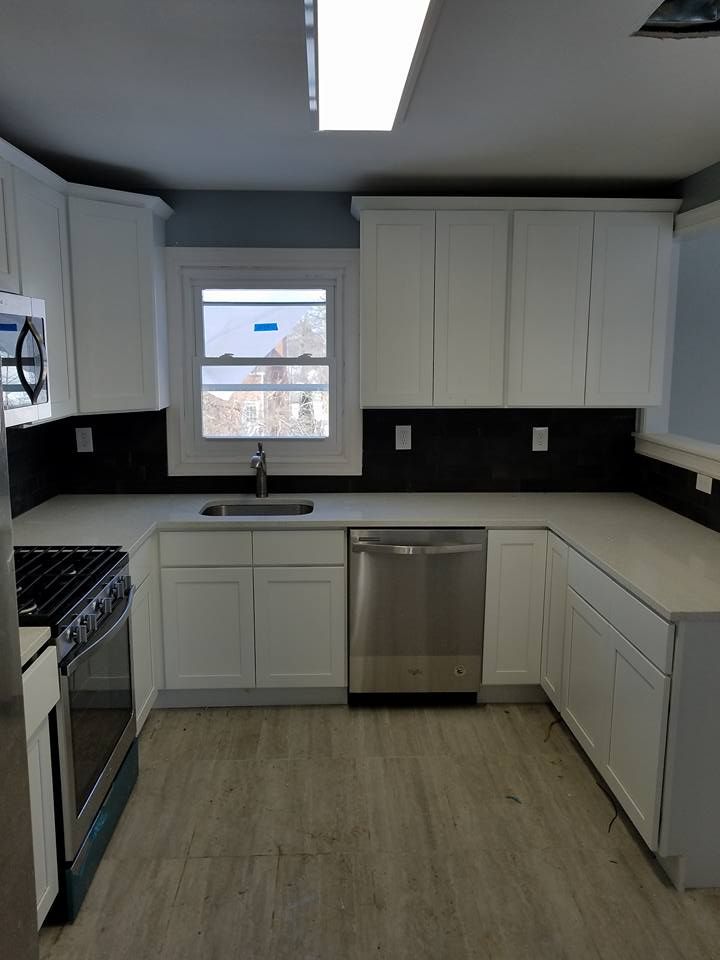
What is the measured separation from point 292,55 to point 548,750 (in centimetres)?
271

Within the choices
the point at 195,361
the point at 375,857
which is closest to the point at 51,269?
the point at 195,361

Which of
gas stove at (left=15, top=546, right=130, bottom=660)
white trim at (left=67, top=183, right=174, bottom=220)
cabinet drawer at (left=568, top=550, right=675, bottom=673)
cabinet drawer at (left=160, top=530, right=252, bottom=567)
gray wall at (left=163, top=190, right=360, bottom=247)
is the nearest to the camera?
gas stove at (left=15, top=546, right=130, bottom=660)

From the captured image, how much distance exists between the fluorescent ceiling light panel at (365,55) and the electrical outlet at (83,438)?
84.6 inches

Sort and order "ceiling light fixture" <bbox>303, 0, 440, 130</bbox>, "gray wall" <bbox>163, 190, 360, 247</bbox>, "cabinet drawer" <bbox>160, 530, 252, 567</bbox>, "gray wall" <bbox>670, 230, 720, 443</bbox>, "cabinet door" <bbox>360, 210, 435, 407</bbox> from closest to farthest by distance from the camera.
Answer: "ceiling light fixture" <bbox>303, 0, 440, 130</bbox>, "cabinet drawer" <bbox>160, 530, 252, 567</bbox>, "cabinet door" <bbox>360, 210, 435, 407</bbox>, "gray wall" <bbox>163, 190, 360, 247</bbox>, "gray wall" <bbox>670, 230, 720, 443</bbox>

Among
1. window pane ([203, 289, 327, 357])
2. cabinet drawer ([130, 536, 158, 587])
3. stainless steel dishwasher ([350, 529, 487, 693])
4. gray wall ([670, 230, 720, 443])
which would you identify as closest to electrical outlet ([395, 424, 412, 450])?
window pane ([203, 289, 327, 357])

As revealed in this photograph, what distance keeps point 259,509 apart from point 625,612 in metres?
1.91

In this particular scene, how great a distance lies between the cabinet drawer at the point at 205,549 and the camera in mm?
3324

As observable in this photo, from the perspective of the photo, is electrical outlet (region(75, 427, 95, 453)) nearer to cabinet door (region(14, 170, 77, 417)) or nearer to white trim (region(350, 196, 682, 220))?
cabinet door (region(14, 170, 77, 417))

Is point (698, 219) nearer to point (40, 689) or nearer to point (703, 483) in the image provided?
point (703, 483)

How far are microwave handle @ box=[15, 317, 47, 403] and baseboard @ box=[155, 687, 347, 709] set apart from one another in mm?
1642

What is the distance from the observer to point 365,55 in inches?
66.6

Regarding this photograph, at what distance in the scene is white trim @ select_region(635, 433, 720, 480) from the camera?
313cm

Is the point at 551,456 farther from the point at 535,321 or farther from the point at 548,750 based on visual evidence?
the point at 548,750

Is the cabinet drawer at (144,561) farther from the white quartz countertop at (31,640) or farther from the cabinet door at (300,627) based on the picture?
the white quartz countertop at (31,640)
